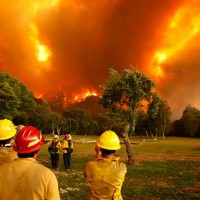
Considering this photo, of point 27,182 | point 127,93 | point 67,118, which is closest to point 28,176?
point 27,182

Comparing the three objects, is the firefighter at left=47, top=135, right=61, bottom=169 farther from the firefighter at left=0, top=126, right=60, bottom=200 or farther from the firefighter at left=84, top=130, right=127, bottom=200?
the firefighter at left=0, top=126, right=60, bottom=200

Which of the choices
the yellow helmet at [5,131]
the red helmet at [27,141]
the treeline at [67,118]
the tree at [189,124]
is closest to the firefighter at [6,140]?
the yellow helmet at [5,131]

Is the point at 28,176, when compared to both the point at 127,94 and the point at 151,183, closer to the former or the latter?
the point at 151,183

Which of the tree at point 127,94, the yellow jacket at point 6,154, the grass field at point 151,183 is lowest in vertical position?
the grass field at point 151,183

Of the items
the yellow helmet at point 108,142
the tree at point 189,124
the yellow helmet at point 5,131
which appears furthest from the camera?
the tree at point 189,124

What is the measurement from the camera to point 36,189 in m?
4.58

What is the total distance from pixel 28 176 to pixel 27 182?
9 cm

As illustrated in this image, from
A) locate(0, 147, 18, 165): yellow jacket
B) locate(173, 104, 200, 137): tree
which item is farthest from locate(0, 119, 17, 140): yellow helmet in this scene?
locate(173, 104, 200, 137): tree

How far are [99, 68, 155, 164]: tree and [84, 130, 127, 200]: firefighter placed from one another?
22.2 m

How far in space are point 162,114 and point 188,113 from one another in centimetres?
1421

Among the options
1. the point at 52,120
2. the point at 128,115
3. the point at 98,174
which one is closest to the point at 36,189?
the point at 98,174

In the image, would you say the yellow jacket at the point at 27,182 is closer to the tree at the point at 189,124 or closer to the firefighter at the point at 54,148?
the firefighter at the point at 54,148

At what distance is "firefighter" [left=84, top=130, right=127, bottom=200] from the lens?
6125 mm

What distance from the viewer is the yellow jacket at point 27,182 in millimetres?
4570
